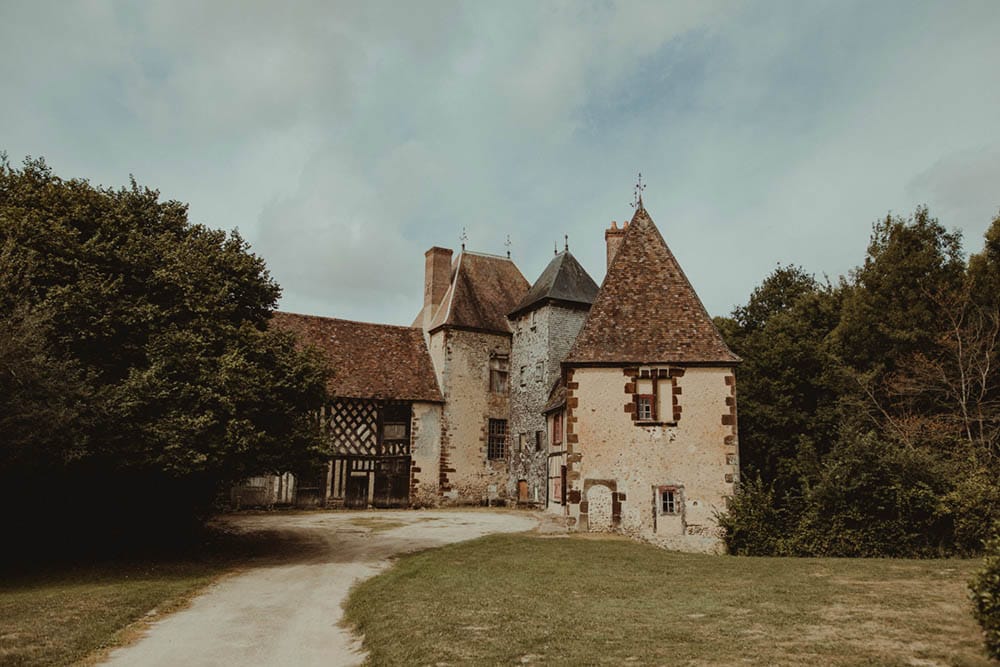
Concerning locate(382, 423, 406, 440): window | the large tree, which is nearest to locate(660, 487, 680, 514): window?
the large tree

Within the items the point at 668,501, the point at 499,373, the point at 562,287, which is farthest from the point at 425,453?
the point at 668,501

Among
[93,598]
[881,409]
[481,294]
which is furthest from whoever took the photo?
[481,294]

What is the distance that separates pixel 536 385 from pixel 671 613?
21690mm

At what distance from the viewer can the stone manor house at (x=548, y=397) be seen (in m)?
19.1

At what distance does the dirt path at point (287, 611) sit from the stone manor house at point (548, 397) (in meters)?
4.27

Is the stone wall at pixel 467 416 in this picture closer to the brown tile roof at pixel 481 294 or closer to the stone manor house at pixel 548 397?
the stone manor house at pixel 548 397

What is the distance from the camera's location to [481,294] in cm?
3275

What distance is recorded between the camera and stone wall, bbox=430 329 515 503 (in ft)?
99.3

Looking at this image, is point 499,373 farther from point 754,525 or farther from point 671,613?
point 671,613

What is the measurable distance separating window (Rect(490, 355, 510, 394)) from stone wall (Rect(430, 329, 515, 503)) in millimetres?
237

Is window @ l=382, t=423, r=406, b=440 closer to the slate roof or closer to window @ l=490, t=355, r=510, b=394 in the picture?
window @ l=490, t=355, r=510, b=394

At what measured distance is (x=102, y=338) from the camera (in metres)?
13.8

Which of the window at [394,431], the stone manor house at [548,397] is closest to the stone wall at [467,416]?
the stone manor house at [548,397]

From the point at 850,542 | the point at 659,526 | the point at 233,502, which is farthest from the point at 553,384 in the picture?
the point at 850,542
